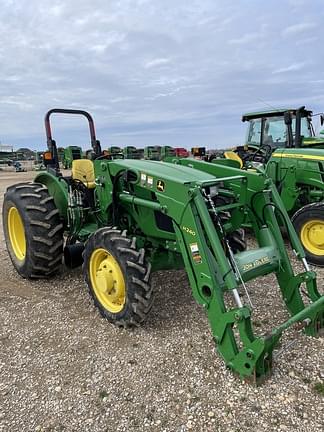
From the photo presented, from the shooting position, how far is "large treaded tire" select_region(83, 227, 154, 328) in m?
3.19

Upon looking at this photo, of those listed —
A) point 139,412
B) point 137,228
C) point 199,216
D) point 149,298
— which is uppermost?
point 199,216

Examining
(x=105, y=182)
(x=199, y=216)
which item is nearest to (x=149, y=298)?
(x=199, y=216)

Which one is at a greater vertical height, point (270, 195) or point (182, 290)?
point (270, 195)

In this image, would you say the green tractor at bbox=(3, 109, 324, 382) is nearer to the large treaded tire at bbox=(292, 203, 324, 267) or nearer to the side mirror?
the large treaded tire at bbox=(292, 203, 324, 267)

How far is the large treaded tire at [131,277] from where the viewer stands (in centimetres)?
319

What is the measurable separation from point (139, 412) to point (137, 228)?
1.86 metres

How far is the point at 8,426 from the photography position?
238cm

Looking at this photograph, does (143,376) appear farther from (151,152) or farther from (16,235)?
(151,152)

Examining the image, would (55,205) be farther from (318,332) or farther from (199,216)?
(318,332)

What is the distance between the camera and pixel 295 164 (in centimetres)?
598

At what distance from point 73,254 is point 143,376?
187 cm

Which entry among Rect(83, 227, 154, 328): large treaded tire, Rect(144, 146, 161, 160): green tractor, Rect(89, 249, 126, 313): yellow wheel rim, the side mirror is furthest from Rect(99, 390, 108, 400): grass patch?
Rect(144, 146, 161, 160): green tractor

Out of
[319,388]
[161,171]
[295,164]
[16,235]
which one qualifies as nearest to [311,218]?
[295,164]

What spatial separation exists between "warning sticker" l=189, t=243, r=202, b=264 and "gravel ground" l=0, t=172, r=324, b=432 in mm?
772
